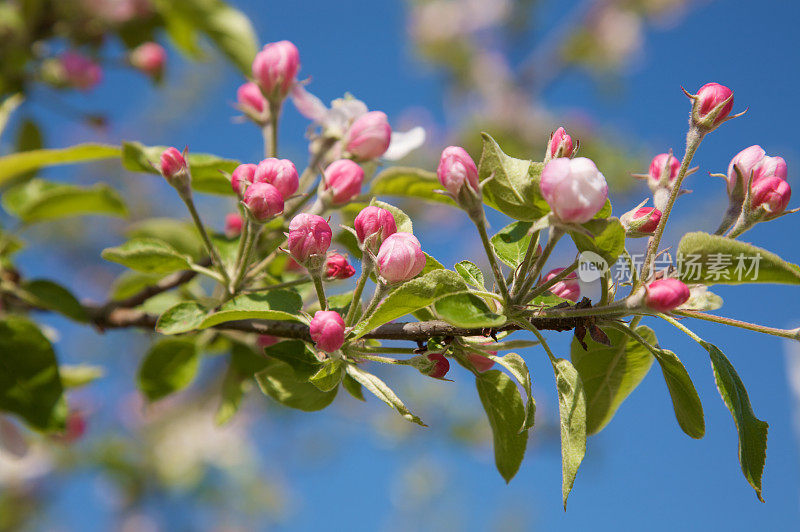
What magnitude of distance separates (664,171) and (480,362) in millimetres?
277

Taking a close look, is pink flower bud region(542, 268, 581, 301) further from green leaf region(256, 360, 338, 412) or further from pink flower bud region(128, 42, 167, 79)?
pink flower bud region(128, 42, 167, 79)

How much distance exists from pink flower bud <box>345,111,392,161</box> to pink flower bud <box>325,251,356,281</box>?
227 millimetres

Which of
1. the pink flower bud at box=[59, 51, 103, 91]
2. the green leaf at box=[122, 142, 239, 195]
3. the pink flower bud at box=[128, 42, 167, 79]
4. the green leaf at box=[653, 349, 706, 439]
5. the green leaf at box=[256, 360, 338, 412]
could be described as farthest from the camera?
the pink flower bud at box=[128, 42, 167, 79]

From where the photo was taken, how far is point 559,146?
0.62 metres

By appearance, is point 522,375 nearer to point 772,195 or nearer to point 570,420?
point 570,420

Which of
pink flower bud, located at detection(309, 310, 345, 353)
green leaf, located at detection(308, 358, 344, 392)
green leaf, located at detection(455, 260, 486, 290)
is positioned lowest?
green leaf, located at detection(308, 358, 344, 392)

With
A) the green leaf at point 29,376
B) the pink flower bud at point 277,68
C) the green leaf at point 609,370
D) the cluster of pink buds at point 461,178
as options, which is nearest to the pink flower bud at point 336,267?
the cluster of pink buds at point 461,178

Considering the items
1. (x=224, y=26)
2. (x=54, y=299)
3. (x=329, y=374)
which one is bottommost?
(x=54, y=299)

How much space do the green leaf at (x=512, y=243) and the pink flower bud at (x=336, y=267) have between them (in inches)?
6.5

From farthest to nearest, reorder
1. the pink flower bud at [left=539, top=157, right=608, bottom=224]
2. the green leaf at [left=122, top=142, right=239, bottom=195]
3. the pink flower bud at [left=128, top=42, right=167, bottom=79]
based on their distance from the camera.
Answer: the pink flower bud at [left=128, top=42, right=167, bottom=79], the green leaf at [left=122, top=142, right=239, bottom=195], the pink flower bud at [left=539, top=157, right=608, bottom=224]

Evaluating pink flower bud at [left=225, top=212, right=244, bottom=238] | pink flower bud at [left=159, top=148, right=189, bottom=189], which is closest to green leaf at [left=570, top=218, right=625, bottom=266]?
pink flower bud at [left=159, top=148, right=189, bottom=189]

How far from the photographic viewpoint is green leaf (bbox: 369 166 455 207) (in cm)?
91

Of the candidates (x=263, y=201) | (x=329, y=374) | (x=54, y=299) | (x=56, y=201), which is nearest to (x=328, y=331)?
(x=329, y=374)

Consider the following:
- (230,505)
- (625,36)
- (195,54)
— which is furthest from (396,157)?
(625,36)
